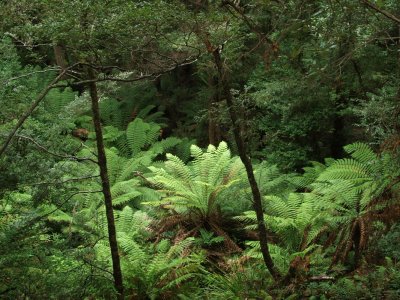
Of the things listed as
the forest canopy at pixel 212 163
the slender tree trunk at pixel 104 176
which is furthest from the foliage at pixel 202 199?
the slender tree trunk at pixel 104 176

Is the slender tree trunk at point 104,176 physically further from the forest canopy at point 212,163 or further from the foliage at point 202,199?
the foliage at point 202,199

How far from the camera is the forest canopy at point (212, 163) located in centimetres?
361

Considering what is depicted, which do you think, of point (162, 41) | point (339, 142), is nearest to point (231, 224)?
point (339, 142)

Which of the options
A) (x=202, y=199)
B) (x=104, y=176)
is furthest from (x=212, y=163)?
(x=104, y=176)

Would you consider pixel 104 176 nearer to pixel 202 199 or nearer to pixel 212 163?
pixel 202 199

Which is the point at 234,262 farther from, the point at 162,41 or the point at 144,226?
the point at 162,41

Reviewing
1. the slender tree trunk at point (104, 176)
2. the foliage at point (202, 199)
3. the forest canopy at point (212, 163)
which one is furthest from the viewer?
the foliage at point (202, 199)

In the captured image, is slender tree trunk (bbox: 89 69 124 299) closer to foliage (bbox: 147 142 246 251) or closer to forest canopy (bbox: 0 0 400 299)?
forest canopy (bbox: 0 0 400 299)

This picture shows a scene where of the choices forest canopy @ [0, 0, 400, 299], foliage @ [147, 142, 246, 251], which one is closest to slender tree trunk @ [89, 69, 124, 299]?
forest canopy @ [0, 0, 400, 299]

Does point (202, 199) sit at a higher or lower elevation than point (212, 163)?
lower

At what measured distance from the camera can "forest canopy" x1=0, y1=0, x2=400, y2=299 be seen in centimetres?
361

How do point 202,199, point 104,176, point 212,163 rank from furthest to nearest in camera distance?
point 212,163, point 202,199, point 104,176

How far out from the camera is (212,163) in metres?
8.59

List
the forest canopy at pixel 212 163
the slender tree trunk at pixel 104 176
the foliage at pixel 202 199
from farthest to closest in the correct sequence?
the foliage at pixel 202 199 < the slender tree trunk at pixel 104 176 < the forest canopy at pixel 212 163
